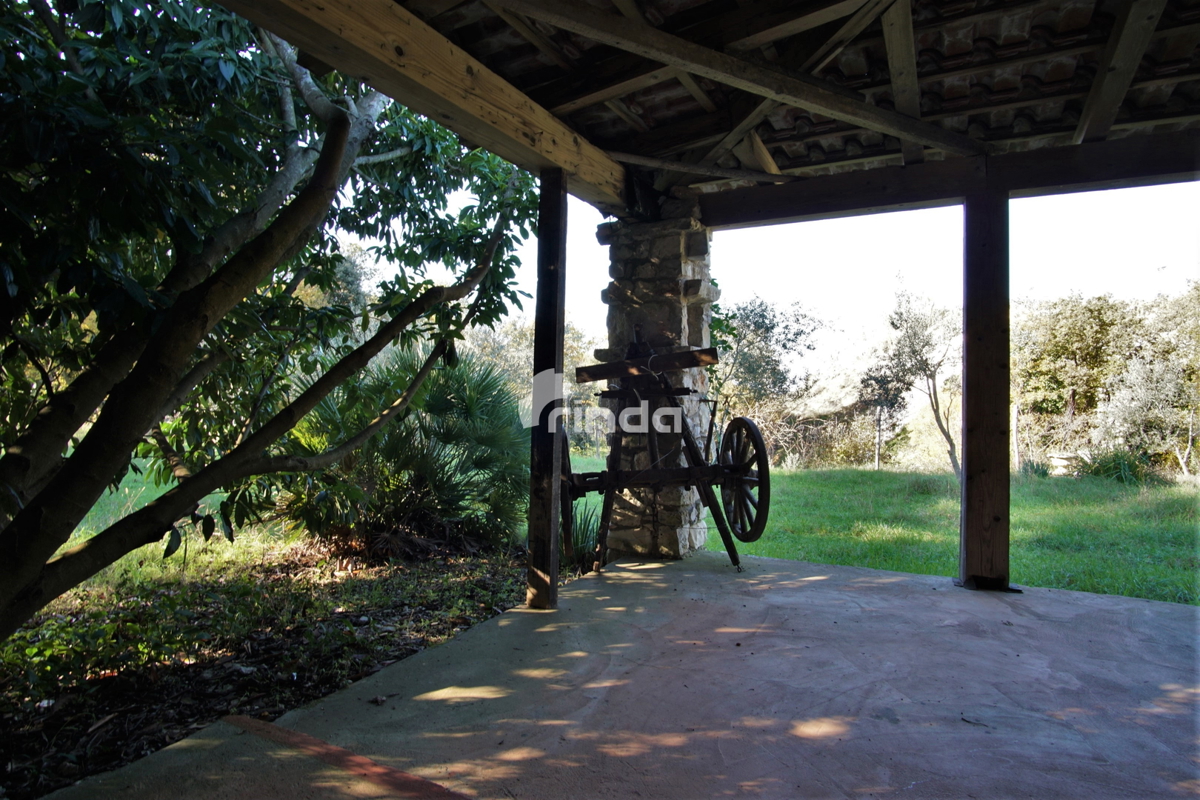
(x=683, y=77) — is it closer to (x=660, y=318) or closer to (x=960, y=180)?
(x=660, y=318)

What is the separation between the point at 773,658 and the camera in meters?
2.64

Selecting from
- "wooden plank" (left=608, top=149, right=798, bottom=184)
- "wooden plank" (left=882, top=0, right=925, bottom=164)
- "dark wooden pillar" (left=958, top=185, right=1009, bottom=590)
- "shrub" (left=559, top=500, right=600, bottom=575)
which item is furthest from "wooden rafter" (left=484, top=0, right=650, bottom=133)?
"shrub" (left=559, top=500, right=600, bottom=575)

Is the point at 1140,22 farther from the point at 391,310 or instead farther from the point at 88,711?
the point at 88,711

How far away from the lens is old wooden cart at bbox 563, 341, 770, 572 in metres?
3.79

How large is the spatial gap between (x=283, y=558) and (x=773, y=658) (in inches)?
152

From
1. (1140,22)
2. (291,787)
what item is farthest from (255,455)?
(1140,22)

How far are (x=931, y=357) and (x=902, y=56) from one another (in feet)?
25.6

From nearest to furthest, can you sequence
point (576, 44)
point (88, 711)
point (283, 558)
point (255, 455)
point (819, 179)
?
point (255, 455) → point (88, 711) → point (576, 44) → point (819, 179) → point (283, 558)

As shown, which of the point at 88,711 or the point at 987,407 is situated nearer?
the point at 88,711

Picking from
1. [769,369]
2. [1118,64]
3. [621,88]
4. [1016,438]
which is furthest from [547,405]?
[769,369]

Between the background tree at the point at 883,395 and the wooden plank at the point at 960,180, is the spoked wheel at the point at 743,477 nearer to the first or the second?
the wooden plank at the point at 960,180

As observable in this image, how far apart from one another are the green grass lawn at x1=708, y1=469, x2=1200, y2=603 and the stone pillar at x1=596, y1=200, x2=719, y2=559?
1036 millimetres

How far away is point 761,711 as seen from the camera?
2180mm

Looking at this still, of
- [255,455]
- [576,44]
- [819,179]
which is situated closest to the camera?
[255,455]
